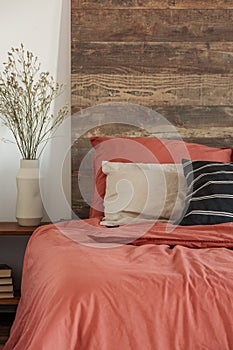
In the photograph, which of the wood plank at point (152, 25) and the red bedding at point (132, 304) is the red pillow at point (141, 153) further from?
the red bedding at point (132, 304)

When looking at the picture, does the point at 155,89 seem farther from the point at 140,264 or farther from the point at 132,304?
the point at 132,304

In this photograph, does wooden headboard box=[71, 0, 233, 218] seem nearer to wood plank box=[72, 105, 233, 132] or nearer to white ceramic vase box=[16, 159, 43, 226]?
wood plank box=[72, 105, 233, 132]

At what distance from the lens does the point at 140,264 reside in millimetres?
2357

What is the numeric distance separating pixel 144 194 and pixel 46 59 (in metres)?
1.08

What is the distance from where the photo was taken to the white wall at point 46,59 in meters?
3.87

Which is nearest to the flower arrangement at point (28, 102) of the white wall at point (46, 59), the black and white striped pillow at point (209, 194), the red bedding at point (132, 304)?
the white wall at point (46, 59)

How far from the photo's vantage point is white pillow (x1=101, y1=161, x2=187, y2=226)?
3.29 metres

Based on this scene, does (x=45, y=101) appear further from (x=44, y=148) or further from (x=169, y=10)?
(x=169, y=10)

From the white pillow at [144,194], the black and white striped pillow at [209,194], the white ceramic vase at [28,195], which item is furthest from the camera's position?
the white ceramic vase at [28,195]

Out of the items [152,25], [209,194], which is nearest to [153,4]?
[152,25]

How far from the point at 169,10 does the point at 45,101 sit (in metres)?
0.88

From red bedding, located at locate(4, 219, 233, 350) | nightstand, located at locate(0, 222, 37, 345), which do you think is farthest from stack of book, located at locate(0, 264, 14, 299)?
red bedding, located at locate(4, 219, 233, 350)

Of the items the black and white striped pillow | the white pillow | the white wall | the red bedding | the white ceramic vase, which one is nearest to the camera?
the red bedding

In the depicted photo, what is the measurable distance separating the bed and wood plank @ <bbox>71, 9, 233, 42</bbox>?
619 mm
